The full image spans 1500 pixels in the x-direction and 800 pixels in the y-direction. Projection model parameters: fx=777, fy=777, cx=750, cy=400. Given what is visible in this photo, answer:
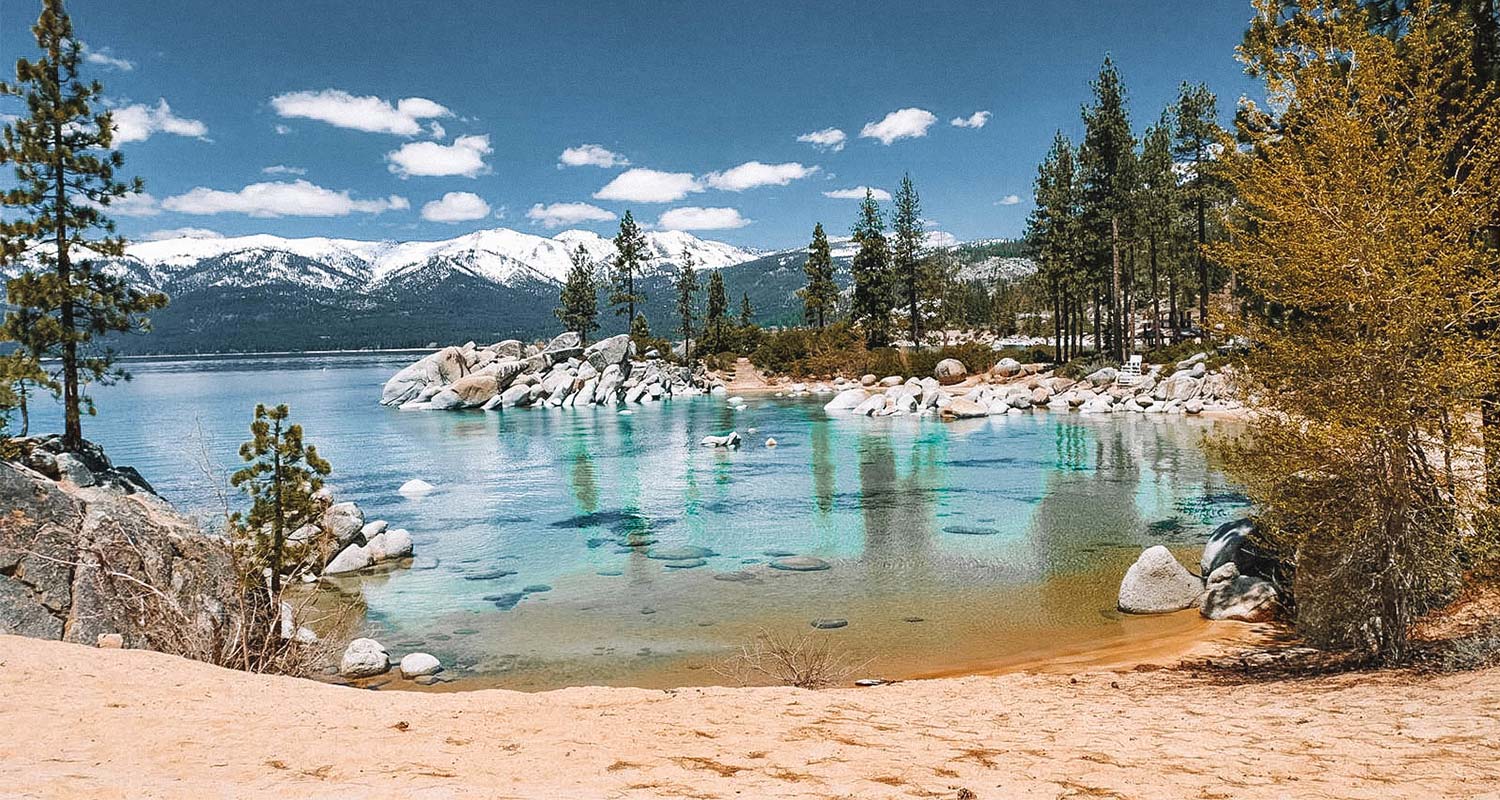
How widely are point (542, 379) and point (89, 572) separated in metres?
64.4

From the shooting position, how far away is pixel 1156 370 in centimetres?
5216

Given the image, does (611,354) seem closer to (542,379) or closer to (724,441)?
(542,379)

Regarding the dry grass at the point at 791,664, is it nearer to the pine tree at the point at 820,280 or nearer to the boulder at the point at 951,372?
the boulder at the point at 951,372

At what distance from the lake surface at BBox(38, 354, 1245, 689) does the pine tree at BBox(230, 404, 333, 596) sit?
1.18 meters

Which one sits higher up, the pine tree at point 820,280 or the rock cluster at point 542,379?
the pine tree at point 820,280

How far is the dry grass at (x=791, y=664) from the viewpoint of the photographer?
10.8 metres

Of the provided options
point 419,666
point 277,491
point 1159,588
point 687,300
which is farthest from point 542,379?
point 1159,588

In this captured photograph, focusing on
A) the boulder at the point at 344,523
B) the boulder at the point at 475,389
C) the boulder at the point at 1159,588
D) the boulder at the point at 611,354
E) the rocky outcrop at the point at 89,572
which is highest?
the boulder at the point at 611,354

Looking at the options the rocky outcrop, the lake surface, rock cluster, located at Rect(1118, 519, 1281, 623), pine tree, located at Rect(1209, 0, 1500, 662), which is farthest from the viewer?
the lake surface

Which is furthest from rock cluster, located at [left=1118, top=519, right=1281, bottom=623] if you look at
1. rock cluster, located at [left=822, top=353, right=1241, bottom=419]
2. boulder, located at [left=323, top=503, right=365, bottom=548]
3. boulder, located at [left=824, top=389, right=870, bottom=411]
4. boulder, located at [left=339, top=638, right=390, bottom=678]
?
boulder, located at [left=824, top=389, right=870, bottom=411]

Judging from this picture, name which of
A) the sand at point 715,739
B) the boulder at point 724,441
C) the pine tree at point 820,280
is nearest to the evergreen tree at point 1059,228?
the pine tree at point 820,280

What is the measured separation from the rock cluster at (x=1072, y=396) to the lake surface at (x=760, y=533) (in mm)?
2940

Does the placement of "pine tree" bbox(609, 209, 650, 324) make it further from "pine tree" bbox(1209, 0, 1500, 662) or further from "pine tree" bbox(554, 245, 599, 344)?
"pine tree" bbox(1209, 0, 1500, 662)

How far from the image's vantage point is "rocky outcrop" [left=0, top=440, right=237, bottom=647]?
1002cm
